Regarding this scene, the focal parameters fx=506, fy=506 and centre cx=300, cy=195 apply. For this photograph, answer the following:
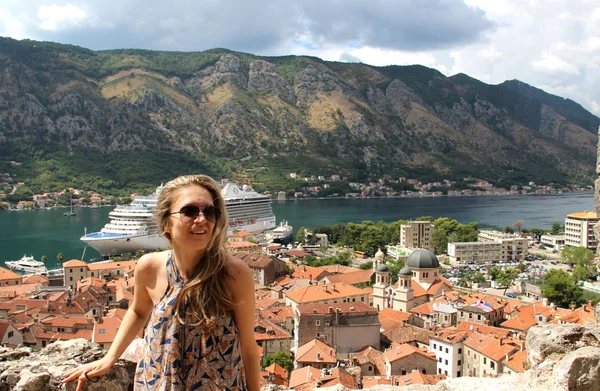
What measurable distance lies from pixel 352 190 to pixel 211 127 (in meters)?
47.3

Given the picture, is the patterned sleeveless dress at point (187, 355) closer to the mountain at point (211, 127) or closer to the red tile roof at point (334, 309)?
the red tile roof at point (334, 309)

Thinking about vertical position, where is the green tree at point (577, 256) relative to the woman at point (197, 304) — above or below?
below

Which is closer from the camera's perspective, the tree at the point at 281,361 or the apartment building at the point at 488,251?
the tree at the point at 281,361

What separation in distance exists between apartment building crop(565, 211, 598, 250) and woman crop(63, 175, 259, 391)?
2292 inches

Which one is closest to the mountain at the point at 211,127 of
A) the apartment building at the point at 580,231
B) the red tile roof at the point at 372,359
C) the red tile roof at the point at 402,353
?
the apartment building at the point at 580,231

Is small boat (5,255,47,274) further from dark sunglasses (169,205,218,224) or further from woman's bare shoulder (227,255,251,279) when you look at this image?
woman's bare shoulder (227,255,251,279)

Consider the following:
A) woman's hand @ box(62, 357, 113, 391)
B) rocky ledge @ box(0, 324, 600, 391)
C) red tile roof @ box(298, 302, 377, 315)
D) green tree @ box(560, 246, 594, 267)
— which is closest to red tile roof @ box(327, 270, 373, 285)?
red tile roof @ box(298, 302, 377, 315)

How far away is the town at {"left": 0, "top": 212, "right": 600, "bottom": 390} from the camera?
1684 centimetres

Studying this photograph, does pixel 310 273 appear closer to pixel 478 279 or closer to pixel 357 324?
pixel 478 279

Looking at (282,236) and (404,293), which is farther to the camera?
(282,236)

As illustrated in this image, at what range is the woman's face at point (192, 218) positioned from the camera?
87.2 inches

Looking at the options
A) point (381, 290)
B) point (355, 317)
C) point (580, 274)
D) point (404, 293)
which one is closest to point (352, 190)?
point (580, 274)

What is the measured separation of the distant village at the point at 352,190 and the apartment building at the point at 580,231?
7025cm

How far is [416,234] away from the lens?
5534cm
